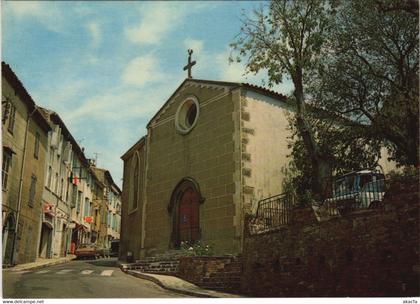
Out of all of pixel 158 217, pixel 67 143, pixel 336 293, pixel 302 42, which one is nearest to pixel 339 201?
pixel 336 293

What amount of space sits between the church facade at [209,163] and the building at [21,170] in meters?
4.90

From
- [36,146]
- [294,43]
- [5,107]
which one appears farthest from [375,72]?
[36,146]

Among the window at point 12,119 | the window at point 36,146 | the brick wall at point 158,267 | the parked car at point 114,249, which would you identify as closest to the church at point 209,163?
the brick wall at point 158,267

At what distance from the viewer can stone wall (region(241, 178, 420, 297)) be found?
27.7ft

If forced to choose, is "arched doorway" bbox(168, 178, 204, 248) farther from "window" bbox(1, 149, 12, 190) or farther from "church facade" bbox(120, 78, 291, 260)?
"window" bbox(1, 149, 12, 190)

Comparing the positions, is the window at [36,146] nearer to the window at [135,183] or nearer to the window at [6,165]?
the window at [6,165]

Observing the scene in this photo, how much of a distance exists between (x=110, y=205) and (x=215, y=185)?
35.7 metres

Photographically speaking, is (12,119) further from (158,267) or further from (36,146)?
(158,267)

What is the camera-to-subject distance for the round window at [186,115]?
19.3 metres

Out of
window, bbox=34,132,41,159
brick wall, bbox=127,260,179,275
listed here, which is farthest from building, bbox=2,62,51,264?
brick wall, bbox=127,260,179,275

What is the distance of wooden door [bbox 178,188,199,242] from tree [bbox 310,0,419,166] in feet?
20.1

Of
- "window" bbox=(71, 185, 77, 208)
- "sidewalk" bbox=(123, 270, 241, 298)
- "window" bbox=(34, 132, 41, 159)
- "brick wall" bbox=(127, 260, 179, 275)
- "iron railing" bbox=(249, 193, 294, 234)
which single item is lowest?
"sidewalk" bbox=(123, 270, 241, 298)

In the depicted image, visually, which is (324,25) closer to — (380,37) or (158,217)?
(380,37)

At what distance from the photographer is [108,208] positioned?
161 feet
